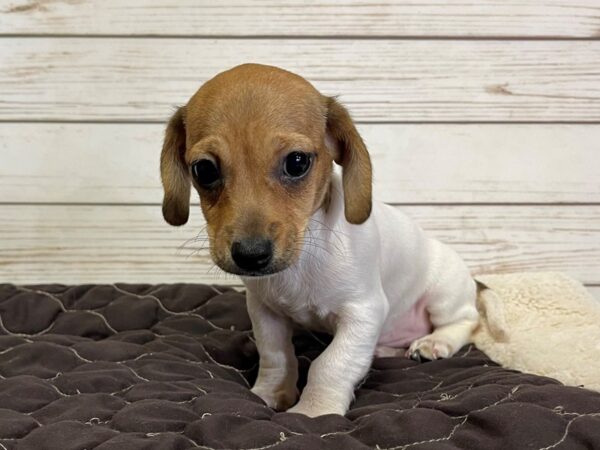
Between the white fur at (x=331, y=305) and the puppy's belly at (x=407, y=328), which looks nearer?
the white fur at (x=331, y=305)

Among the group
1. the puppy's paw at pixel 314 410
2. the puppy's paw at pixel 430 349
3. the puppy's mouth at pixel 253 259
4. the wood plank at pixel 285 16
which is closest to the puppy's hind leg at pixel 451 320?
the puppy's paw at pixel 430 349

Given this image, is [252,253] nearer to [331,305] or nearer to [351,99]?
[331,305]

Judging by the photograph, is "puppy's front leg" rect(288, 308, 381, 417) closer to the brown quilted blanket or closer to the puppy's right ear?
the brown quilted blanket

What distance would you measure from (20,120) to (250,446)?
2.07 metres

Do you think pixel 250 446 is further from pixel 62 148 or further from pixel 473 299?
pixel 62 148

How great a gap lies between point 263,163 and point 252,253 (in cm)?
23

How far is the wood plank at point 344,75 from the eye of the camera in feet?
9.46

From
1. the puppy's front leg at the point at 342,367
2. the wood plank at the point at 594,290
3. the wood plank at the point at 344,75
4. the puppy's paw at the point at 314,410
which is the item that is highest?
the wood plank at the point at 344,75

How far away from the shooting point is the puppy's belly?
Answer: 2342 millimetres

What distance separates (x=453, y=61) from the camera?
290cm

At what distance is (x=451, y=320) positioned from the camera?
2.38m

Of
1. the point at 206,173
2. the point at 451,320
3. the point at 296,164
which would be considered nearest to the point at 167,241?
the point at 451,320

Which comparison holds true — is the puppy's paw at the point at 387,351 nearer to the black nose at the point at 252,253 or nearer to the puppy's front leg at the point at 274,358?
the puppy's front leg at the point at 274,358

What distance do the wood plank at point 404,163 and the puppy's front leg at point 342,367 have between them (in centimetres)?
121
